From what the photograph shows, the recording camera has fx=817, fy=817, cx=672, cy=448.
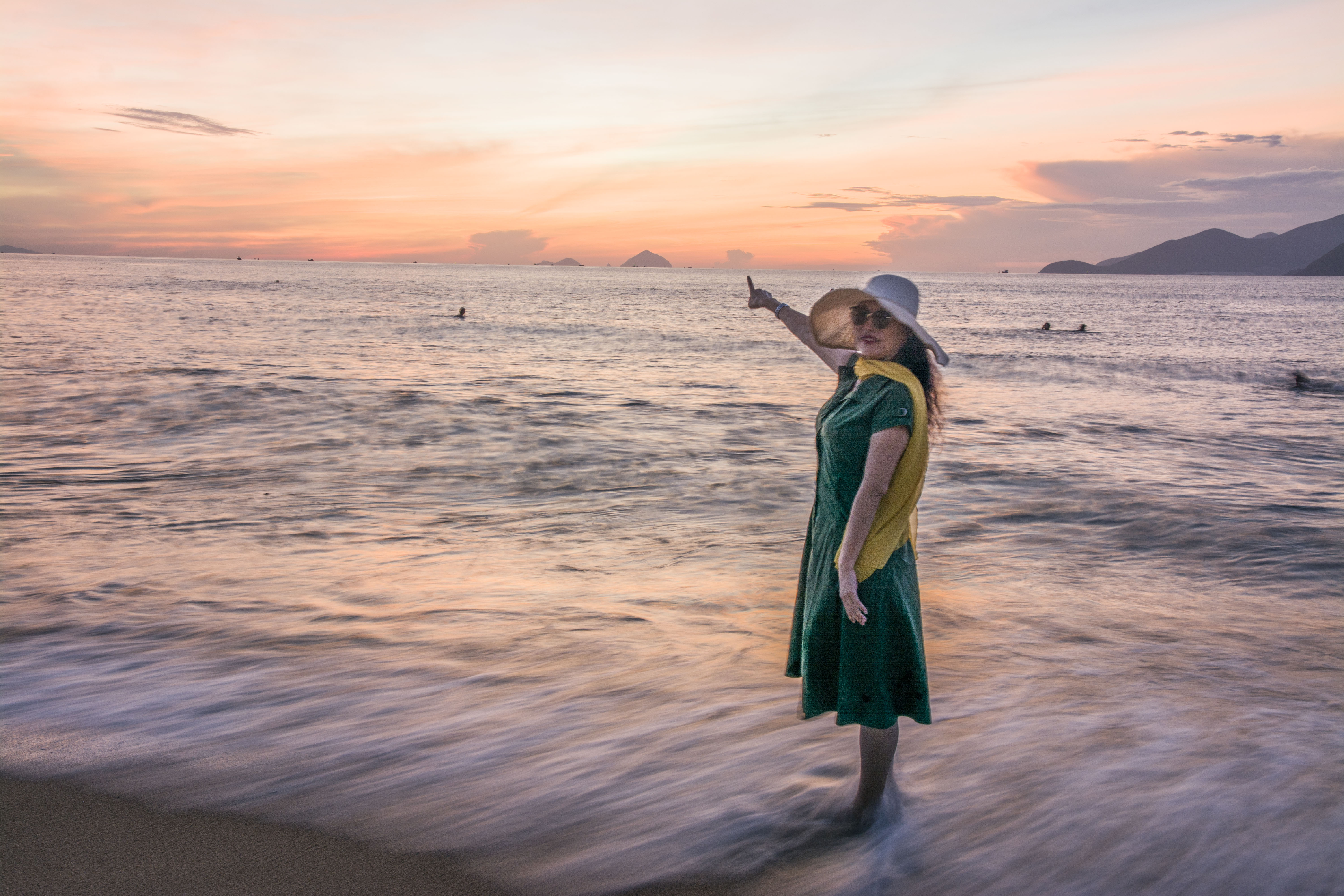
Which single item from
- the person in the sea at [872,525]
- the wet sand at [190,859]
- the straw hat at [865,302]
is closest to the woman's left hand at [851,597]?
the person in the sea at [872,525]

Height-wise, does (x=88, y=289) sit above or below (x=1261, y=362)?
above

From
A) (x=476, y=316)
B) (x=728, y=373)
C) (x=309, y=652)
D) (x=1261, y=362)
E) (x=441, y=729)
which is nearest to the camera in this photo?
(x=441, y=729)

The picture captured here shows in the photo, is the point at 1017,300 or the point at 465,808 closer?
the point at 465,808

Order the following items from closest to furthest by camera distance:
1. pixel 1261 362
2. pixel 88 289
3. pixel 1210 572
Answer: pixel 1210 572
pixel 1261 362
pixel 88 289

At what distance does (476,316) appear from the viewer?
54969 millimetres

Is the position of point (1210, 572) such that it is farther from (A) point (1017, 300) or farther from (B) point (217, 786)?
(A) point (1017, 300)

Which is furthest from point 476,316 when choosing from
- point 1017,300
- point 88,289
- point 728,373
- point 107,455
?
point 1017,300

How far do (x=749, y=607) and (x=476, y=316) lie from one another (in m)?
51.7

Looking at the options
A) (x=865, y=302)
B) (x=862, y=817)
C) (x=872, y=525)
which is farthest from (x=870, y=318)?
(x=862, y=817)

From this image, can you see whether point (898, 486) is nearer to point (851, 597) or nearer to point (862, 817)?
point (851, 597)

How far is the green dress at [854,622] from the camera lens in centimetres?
289

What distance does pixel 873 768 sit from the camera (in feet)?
10.8

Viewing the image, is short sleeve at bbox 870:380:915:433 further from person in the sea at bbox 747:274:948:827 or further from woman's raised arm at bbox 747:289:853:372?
woman's raised arm at bbox 747:289:853:372

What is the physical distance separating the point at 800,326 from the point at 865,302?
0.94m
